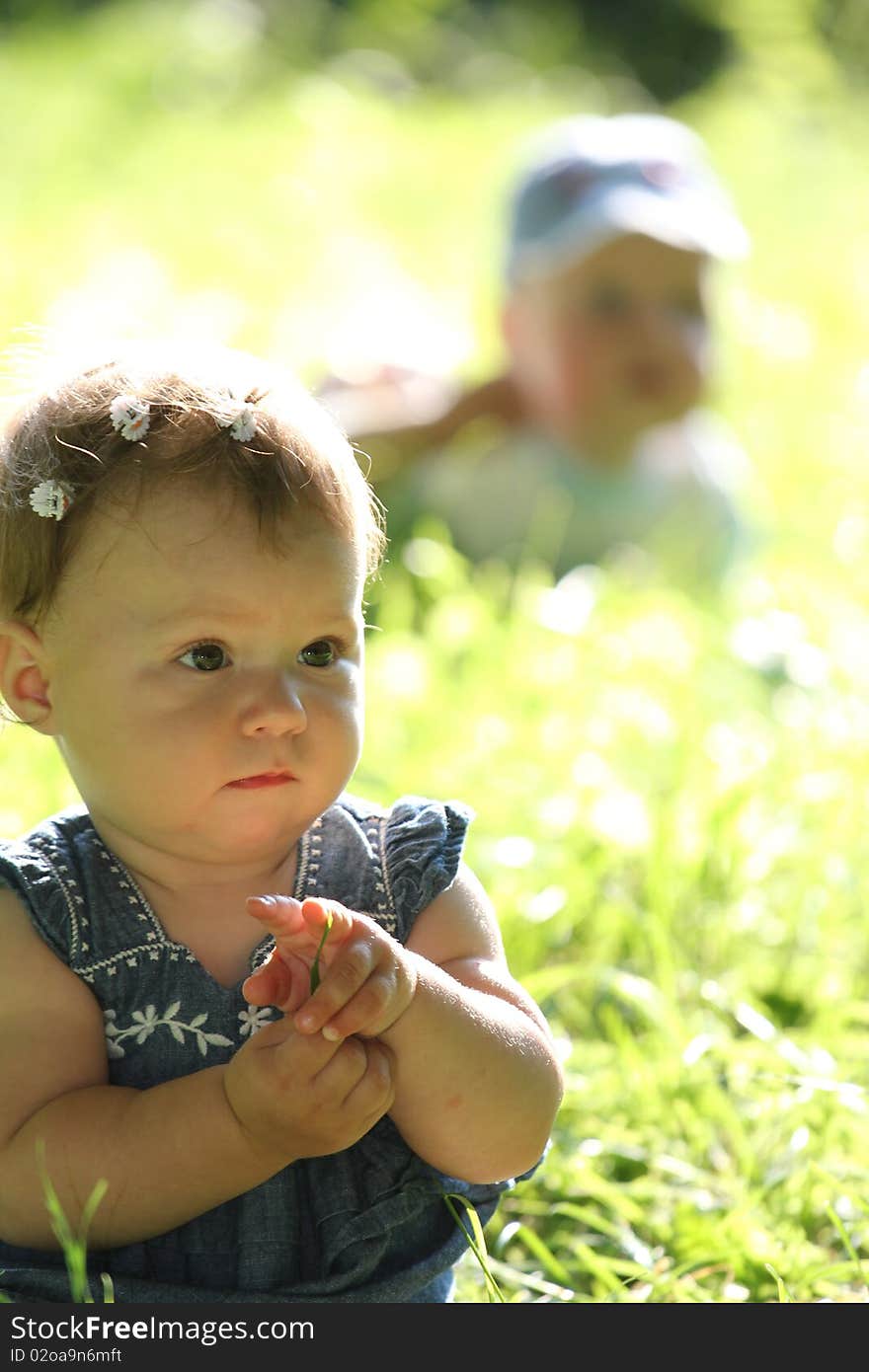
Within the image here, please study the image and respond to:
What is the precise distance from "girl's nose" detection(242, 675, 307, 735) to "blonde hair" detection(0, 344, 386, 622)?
0.13 m

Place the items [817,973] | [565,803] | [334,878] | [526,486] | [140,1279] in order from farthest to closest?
[526,486] < [565,803] < [817,973] < [334,878] < [140,1279]

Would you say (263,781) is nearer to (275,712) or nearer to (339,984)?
(275,712)

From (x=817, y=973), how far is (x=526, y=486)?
66.2 inches

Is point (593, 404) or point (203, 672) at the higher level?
point (203, 672)

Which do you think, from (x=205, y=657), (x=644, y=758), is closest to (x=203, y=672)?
(x=205, y=657)

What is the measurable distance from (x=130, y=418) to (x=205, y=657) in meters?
0.21

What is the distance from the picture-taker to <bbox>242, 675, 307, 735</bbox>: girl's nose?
4.85 feet

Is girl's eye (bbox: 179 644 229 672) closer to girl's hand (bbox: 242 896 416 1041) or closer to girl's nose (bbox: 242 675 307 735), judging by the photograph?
girl's nose (bbox: 242 675 307 735)

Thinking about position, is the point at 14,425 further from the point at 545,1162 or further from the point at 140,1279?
the point at 545,1162

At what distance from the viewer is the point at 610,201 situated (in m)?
3.83

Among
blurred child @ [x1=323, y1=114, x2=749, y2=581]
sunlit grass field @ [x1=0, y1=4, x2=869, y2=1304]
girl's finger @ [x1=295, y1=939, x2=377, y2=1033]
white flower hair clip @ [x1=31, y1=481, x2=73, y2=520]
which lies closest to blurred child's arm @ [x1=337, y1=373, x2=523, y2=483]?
blurred child @ [x1=323, y1=114, x2=749, y2=581]

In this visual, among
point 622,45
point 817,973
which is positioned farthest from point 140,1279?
point 622,45

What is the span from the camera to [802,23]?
11625 mm

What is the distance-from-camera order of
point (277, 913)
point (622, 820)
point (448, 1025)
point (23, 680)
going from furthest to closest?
point (622, 820), point (23, 680), point (448, 1025), point (277, 913)
